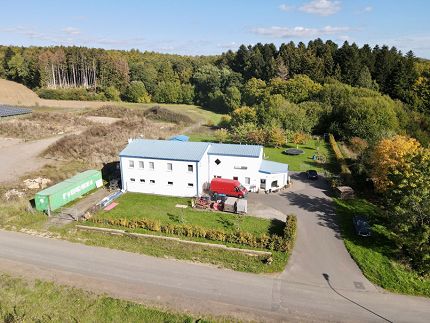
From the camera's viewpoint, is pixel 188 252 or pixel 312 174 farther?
pixel 312 174

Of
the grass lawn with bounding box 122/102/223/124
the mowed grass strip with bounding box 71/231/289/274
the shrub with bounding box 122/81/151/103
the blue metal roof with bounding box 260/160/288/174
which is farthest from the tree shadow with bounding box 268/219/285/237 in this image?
the shrub with bounding box 122/81/151/103

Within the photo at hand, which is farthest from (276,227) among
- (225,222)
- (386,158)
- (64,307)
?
(64,307)

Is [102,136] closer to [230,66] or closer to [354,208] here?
[354,208]

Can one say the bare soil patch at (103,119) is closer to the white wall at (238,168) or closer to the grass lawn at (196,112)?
the grass lawn at (196,112)

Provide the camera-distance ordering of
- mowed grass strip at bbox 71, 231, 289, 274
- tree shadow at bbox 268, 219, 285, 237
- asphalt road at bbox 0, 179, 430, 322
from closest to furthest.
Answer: asphalt road at bbox 0, 179, 430, 322 < mowed grass strip at bbox 71, 231, 289, 274 < tree shadow at bbox 268, 219, 285, 237

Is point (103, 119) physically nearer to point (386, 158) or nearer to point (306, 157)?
point (306, 157)

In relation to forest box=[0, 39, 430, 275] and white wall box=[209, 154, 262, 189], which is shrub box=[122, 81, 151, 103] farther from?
white wall box=[209, 154, 262, 189]
